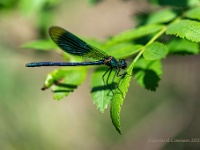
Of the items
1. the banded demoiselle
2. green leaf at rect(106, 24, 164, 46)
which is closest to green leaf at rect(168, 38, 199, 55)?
green leaf at rect(106, 24, 164, 46)

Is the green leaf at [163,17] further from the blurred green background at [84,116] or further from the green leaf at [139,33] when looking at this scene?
the blurred green background at [84,116]

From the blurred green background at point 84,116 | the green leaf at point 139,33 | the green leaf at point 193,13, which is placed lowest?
the blurred green background at point 84,116

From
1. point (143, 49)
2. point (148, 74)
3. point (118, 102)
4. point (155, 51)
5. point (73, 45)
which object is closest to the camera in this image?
point (118, 102)

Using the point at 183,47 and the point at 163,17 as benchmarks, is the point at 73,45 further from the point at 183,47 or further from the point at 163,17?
the point at 183,47

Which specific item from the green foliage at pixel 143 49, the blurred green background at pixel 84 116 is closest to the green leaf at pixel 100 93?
the green foliage at pixel 143 49

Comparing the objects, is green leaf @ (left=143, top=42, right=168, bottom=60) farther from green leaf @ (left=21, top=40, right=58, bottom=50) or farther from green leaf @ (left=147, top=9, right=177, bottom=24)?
green leaf @ (left=21, top=40, right=58, bottom=50)

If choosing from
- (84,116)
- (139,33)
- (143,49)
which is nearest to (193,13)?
(139,33)
